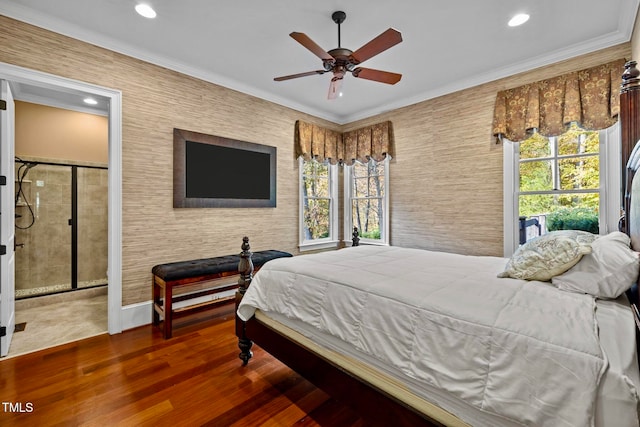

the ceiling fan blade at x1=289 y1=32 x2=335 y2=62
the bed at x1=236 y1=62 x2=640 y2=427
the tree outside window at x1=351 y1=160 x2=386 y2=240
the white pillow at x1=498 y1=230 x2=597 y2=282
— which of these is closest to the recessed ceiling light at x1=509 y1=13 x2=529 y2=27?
the bed at x1=236 y1=62 x2=640 y2=427

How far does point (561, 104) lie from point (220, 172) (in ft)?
12.3

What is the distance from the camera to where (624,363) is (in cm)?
91

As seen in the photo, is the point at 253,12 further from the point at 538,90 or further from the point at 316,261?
the point at 538,90

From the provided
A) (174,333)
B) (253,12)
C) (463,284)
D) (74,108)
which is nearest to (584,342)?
(463,284)

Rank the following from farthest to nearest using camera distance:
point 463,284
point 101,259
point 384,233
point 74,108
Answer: point 384,233, point 101,259, point 74,108, point 463,284

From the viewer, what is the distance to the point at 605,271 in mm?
1347

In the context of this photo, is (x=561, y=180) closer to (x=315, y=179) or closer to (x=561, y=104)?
(x=561, y=104)

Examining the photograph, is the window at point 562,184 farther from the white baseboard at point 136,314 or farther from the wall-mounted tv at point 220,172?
the white baseboard at point 136,314

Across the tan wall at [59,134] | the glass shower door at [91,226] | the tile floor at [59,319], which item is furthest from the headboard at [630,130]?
the glass shower door at [91,226]

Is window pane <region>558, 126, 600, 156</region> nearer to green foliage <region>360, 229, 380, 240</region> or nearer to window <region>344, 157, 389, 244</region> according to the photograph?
window <region>344, 157, 389, 244</region>

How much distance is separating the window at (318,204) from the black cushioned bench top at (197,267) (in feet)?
4.31

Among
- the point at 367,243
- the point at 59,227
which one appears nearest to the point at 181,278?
the point at 59,227

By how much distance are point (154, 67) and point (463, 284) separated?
11.5 feet

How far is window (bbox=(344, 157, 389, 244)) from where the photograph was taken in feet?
14.8
